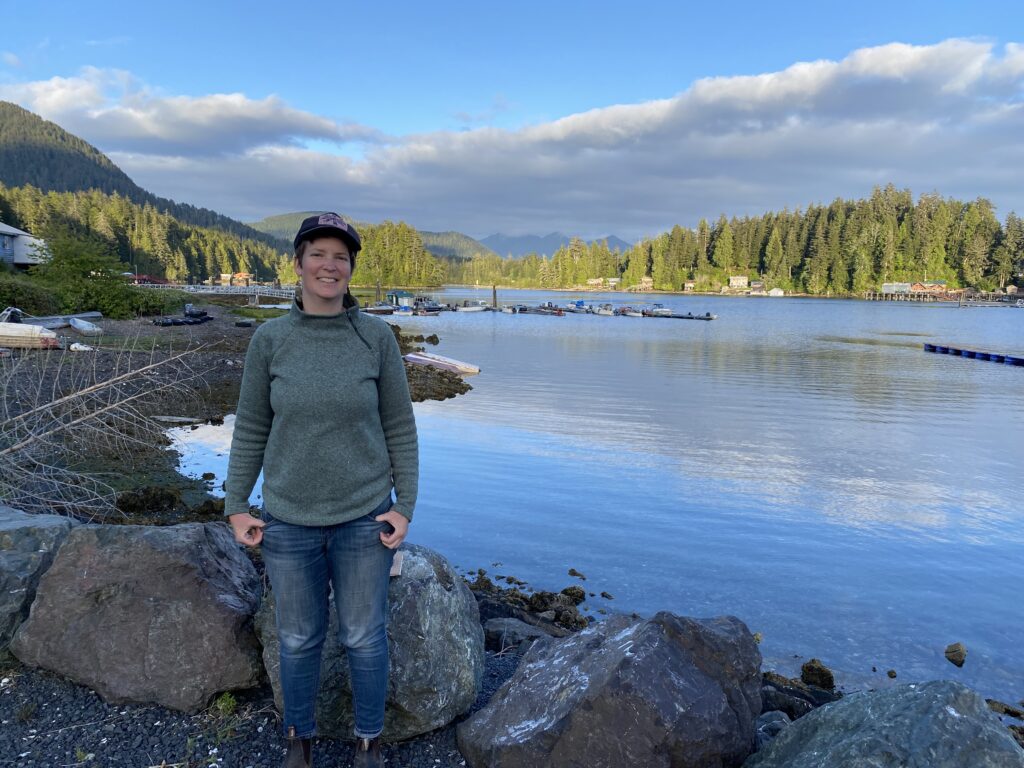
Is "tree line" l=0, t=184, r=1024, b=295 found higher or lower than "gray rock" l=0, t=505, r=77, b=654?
higher

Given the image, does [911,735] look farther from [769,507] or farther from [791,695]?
[769,507]

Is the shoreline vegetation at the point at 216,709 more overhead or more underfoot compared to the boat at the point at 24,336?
more underfoot

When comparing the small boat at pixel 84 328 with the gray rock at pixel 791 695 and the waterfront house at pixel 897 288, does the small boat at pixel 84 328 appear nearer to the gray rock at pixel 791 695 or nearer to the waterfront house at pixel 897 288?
the gray rock at pixel 791 695

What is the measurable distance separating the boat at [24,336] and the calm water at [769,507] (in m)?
10.9

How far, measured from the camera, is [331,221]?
10.5 feet

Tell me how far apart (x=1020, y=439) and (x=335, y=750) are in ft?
70.0

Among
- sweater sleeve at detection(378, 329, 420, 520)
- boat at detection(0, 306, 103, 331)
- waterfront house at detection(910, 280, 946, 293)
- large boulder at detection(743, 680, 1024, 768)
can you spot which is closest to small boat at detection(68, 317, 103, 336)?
boat at detection(0, 306, 103, 331)

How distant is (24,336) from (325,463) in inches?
965

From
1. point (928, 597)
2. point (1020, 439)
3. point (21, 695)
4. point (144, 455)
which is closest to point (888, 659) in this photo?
point (928, 597)

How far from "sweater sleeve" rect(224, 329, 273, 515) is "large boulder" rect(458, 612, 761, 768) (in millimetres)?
1922

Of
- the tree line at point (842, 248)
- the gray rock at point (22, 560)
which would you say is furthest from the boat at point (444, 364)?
the tree line at point (842, 248)

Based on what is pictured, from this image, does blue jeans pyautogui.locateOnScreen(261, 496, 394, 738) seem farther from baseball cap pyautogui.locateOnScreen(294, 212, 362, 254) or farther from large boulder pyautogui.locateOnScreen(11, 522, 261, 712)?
baseball cap pyautogui.locateOnScreen(294, 212, 362, 254)

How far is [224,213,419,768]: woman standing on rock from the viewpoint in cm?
311

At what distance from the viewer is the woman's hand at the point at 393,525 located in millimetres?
3230
